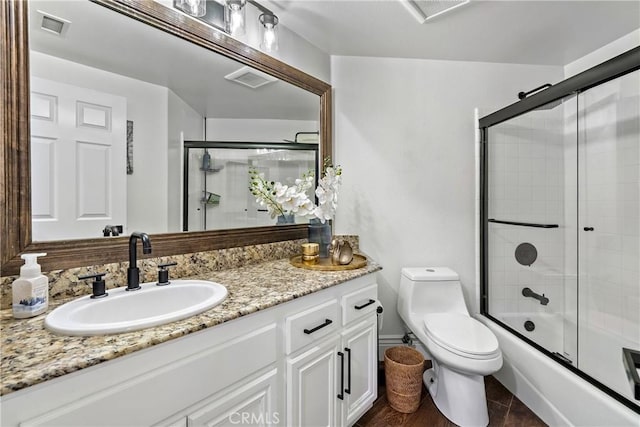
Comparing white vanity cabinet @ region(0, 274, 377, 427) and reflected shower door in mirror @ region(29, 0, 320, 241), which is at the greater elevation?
reflected shower door in mirror @ region(29, 0, 320, 241)

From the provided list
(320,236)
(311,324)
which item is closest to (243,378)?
(311,324)

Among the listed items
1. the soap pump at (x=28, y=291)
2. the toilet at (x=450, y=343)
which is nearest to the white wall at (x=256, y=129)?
the soap pump at (x=28, y=291)

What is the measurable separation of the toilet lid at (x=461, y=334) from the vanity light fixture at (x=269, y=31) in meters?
1.84

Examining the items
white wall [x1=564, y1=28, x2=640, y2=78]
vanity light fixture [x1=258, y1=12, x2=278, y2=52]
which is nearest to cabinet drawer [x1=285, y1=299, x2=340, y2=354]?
vanity light fixture [x1=258, y1=12, x2=278, y2=52]

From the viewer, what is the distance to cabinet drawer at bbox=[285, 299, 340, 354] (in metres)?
1.07

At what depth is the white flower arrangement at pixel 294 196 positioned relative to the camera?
1539 mm

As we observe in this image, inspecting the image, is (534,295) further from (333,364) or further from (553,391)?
(333,364)

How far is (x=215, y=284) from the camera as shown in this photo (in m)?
1.11

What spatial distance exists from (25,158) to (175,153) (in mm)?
495

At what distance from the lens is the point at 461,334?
5.14 feet

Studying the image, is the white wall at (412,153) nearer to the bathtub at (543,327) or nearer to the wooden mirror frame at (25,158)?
the bathtub at (543,327)

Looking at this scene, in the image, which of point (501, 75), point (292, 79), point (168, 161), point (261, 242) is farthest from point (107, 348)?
point (501, 75)

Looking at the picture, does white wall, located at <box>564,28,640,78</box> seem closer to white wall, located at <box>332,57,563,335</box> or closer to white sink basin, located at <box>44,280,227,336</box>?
white wall, located at <box>332,57,563,335</box>

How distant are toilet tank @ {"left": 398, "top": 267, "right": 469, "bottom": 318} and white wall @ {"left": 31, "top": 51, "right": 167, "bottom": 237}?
157cm
